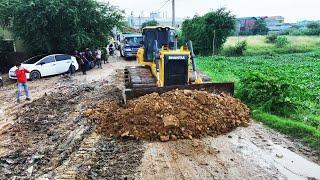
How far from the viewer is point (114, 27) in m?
28.8

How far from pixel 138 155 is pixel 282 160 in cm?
305

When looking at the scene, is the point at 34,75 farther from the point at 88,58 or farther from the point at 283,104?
the point at 283,104

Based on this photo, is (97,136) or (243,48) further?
(243,48)

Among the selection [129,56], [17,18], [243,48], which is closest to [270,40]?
[243,48]

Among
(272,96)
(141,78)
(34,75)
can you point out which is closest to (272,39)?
(34,75)

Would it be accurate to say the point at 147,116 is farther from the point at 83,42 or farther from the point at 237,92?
the point at 83,42

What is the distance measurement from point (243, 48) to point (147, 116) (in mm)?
30514

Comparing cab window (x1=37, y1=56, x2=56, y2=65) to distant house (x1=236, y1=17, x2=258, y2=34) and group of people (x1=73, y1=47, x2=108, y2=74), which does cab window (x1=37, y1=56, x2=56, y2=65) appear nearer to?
group of people (x1=73, y1=47, x2=108, y2=74)

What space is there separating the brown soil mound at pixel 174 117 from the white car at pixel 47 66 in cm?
1230

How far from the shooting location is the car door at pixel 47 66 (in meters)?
22.6

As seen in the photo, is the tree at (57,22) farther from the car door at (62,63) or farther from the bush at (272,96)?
the bush at (272,96)

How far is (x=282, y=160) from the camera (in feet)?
27.1

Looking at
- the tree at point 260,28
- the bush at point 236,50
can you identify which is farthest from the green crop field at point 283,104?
the tree at point 260,28

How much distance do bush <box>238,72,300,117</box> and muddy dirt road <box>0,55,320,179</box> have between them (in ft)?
4.81
